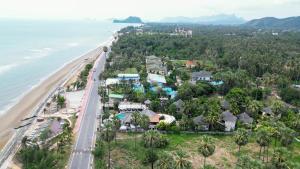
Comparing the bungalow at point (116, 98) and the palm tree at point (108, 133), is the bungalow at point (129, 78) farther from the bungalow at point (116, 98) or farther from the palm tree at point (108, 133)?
the palm tree at point (108, 133)

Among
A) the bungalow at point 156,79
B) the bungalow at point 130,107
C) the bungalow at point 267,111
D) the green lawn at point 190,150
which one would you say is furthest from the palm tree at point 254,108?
the bungalow at point 156,79

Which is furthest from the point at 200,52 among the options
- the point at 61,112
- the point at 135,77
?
the point at 61,112

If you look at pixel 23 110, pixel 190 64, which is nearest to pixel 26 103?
pixel 23 110

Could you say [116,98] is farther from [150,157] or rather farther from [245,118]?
[150,157]

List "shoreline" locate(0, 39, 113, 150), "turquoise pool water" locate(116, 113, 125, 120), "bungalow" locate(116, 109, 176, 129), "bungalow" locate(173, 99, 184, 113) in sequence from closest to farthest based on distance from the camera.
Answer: "bungalow" locate(116, 109, 176, 129), "turquoise pool water" locate(116, 113, 125, 120), "shoreline" locate(0, 39, 113, 150), "bungalow" locate(173, 99, 184, 113)

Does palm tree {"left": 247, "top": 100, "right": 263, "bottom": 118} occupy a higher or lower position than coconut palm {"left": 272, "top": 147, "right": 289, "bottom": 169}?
lower

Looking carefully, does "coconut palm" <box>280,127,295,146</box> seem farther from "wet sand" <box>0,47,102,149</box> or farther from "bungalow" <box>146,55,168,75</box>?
"bungalow" <box>146,55,168,75</box>

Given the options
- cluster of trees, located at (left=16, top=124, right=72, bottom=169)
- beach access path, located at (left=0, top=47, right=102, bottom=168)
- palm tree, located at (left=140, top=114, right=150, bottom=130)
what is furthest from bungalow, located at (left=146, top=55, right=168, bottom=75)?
cluster of trees, located at (left=16, top=124, right=72, bottom=169)

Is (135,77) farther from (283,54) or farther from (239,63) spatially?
(283,54)
